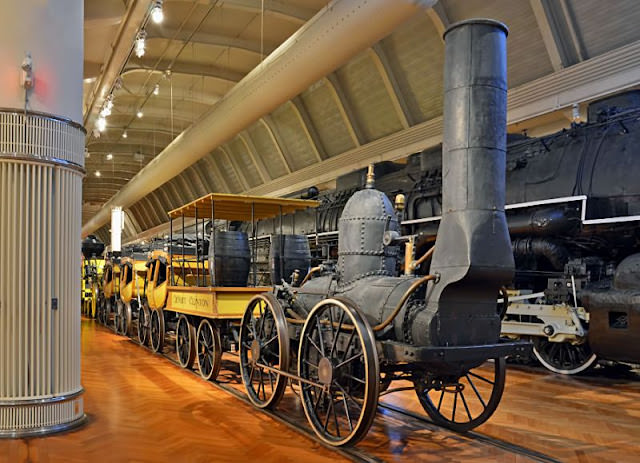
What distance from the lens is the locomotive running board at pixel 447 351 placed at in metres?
3.90

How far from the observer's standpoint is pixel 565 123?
386 inches

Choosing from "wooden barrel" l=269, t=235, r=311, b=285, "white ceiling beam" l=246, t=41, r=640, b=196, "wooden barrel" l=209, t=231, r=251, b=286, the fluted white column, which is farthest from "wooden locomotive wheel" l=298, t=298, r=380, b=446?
"white ceiling beam" l=246, t=41, r=640, b=196

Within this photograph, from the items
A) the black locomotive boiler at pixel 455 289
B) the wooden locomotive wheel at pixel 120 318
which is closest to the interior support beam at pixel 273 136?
the wooden locomotive wheel at pixel 120 318

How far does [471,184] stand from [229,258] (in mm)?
4193

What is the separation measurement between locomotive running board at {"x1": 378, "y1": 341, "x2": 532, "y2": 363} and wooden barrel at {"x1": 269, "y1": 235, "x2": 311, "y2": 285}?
328 cm

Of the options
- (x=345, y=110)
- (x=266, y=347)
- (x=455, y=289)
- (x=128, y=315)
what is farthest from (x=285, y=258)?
(x=345, y=110)

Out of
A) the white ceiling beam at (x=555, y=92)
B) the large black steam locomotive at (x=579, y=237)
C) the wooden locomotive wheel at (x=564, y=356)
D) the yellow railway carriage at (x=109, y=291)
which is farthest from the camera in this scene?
the yellow railway carriage at (x=109, y=291)

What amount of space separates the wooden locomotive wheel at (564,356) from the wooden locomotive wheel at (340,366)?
3.53 metres

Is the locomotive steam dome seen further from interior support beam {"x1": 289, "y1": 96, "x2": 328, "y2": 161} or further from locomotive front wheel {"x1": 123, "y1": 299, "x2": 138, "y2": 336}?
interior support beam {"x1": 289, "y1": 96, "x2": 328, "y2": 161}

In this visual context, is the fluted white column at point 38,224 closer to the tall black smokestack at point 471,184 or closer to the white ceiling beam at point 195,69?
the tall black smokestack at point 471,184

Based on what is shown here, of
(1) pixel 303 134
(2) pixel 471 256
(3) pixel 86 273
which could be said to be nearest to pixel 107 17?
(1) pixel 303 134

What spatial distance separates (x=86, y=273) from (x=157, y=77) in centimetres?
687

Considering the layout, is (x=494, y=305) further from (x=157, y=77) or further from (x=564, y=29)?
(x=157, y=77)

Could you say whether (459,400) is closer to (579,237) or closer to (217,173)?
(579,237)
